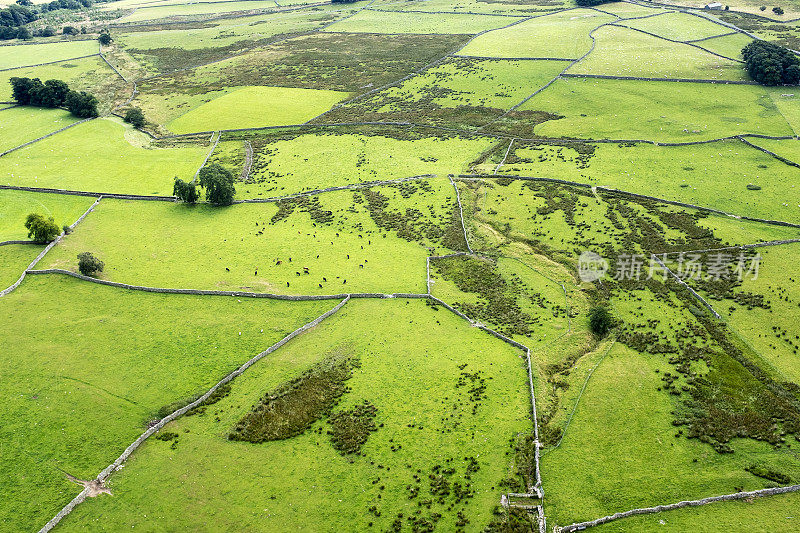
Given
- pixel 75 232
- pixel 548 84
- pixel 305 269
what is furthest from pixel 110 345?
pixel 548 84

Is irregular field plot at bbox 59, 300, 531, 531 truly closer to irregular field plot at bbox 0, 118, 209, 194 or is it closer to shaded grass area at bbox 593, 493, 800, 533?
shaded grass area at bbox 593, 493, 800, 533

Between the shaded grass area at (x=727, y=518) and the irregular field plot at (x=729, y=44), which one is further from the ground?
Result: the irregular field plot at (x=729, y=44)

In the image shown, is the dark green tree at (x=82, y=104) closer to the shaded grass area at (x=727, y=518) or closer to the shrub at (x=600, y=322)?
the shrub at (x=600, y=322)

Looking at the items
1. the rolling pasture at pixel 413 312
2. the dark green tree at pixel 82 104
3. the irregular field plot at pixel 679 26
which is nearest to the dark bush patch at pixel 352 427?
the rolling pasture at pixel 413 312

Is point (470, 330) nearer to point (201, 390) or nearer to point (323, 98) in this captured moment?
point (201, 390)

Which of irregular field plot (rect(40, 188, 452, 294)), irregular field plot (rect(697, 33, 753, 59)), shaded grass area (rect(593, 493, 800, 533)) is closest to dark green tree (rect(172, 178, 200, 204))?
irregular field plot (rect(40, 188, 452, 294))

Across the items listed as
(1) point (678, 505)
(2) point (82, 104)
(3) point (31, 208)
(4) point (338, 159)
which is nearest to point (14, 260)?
(3) point (31, 208)

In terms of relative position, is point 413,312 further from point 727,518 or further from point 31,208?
point 31,208

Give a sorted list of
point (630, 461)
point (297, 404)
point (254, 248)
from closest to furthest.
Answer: point (630, 461)
point (297, 404)
point (254, 248)
